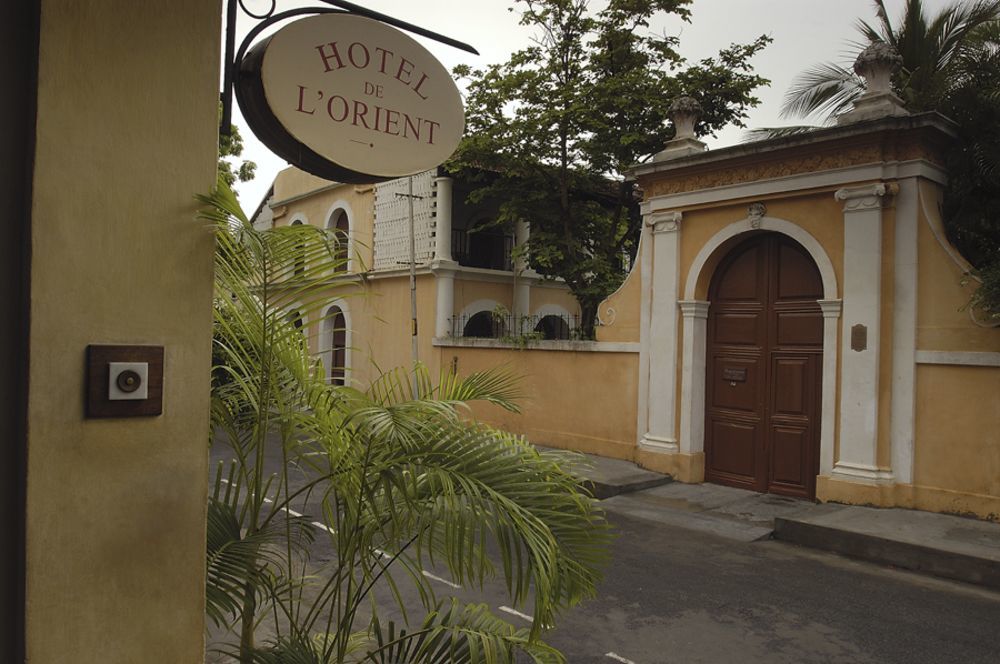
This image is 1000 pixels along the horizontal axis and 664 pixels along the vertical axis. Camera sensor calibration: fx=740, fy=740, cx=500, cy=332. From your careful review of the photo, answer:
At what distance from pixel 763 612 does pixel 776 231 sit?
5.27 meters

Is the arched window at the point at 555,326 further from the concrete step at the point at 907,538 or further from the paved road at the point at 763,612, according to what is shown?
the paved road at the point at 763,612

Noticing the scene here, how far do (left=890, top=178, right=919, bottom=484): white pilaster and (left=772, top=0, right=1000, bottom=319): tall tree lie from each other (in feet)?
1.97

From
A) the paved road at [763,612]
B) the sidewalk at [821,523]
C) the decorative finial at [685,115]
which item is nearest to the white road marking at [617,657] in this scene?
the paved road at [763,612]

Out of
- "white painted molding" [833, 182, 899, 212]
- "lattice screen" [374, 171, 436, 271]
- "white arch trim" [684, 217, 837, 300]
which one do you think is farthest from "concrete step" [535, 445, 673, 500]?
"lattice screen" [374, 171, 436, 271]

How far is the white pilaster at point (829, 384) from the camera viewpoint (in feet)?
27.8

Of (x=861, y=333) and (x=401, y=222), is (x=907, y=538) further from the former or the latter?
(x=401, y=222)

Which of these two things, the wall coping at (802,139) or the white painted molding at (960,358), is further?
the wall coping at (802,139)

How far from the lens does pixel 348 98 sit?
2.59 meters

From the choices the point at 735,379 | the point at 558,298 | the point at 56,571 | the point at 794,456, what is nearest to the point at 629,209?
the point at 558,298

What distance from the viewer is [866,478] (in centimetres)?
806

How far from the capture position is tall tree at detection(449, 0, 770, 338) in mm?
13016

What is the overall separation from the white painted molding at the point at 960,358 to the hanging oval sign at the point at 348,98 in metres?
6.85

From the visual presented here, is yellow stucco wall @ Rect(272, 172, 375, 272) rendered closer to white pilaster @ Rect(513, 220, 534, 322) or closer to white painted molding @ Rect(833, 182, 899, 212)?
white pilaster @ Rect(513, 220, 534, 322)

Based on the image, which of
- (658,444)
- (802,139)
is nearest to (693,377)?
(658,444)
